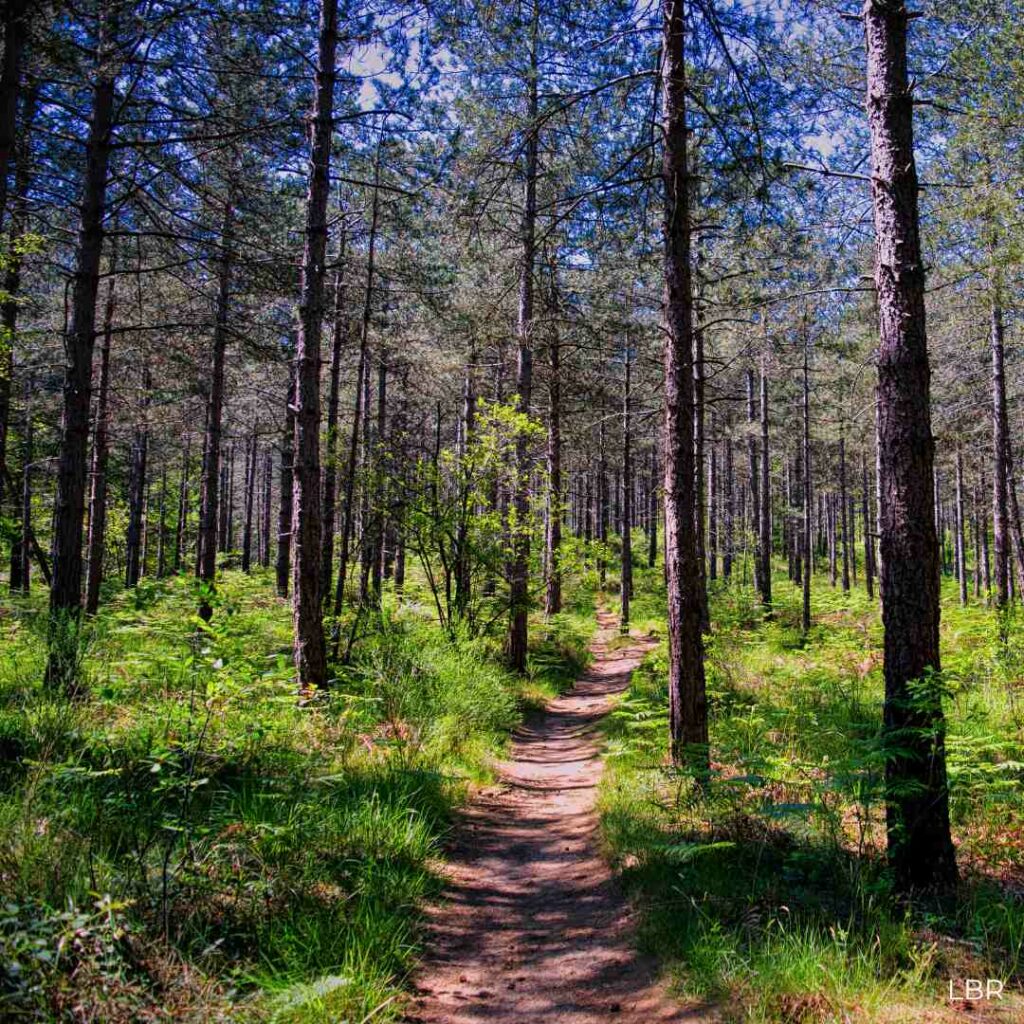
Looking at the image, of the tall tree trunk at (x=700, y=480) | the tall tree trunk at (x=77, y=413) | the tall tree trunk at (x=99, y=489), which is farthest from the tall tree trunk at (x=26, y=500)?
the tall tree trunk at (x=700, y=480)

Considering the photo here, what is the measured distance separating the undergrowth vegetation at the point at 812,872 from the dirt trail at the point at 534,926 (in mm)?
231

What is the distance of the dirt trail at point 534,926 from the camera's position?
10.6ft

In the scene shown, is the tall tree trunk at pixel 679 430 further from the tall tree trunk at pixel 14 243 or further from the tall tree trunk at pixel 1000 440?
the tall tree trunk at pixel 1000 440

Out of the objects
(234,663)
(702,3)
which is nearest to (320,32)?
(702,3)

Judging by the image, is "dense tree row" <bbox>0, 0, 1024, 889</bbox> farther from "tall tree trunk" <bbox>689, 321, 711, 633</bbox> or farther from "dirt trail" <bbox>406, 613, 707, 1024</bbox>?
"dirt trail" <bbox>406, 613, 707, 1024</bbox>

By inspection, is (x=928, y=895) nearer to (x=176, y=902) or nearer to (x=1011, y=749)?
(x=1011, y=749)

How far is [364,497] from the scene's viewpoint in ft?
35.4

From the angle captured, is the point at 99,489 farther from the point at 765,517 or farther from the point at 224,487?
the point at 224,487

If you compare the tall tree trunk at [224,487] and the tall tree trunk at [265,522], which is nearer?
the tall tree trunk at [224,487]

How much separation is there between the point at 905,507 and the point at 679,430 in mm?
2398

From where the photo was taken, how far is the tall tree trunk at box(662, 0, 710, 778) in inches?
236

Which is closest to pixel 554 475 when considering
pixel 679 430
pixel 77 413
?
pixel 679 430

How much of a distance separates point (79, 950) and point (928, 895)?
4.32 meters

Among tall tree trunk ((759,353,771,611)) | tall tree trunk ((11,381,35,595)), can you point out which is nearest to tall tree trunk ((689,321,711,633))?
tall tree trunk ((759,353,771,611))
